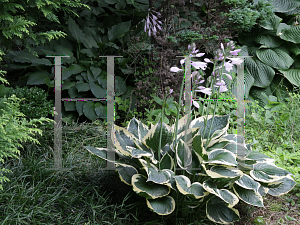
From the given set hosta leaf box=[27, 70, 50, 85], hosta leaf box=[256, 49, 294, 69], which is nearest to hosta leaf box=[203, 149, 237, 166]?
hosta leaf box=[27, 70, 50, 85]

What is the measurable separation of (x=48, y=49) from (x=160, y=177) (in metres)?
2.40

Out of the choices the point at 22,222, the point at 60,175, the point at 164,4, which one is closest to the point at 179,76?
the point at 164,4

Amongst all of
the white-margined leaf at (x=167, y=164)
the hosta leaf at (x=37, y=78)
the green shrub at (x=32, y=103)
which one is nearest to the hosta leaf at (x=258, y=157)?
the white-margined leaf at (x=167, y=164)

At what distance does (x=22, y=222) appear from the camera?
138cm

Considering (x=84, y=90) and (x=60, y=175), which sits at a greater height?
(x=84, y=90)

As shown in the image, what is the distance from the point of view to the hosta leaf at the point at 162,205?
1.36 m

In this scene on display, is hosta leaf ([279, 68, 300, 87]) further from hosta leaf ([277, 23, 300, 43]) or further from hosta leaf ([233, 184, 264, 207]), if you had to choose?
hosta leaf ([233, 184, 264, 207])

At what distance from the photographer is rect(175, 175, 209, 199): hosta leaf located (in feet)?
4.38

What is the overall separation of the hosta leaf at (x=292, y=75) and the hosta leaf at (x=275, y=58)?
0.09 meters

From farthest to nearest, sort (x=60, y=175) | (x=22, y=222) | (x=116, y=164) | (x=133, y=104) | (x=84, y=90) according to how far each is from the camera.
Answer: (x=133, y=104) → (x=84, y=90) → (x=60, y=175) → (x=116, y=164) → (x=22, y=222)

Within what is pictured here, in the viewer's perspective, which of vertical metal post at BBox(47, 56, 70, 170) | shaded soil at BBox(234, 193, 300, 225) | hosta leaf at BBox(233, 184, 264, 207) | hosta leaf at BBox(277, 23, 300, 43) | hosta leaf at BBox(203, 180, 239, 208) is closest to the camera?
hosta leaf at BBox(203, 180, 239, 208)

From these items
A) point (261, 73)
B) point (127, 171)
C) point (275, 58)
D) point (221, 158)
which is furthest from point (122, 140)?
point (275, 58)

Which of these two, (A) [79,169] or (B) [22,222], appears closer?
(B) [22,222]

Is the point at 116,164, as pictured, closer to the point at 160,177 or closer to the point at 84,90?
the point at 160,177
